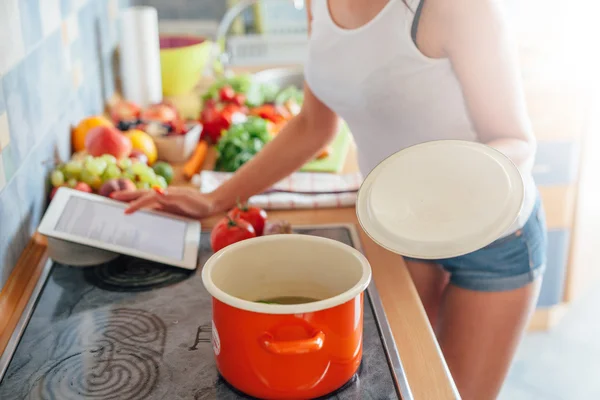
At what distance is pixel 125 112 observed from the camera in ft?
6.01

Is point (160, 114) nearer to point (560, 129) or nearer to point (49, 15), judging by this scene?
point (49, 15)

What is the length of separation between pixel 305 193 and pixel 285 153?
0.13 metres

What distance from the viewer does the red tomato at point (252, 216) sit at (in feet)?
3.72

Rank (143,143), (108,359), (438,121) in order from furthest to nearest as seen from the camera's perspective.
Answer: (143,143), (438,121), (108,359)

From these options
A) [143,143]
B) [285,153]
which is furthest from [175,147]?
[285,153]

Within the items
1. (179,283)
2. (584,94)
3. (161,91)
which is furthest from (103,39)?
(584,94)

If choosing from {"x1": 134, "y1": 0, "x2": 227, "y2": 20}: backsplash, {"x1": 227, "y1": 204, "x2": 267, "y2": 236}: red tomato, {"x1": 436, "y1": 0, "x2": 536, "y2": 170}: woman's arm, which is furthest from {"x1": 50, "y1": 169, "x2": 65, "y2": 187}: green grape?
{"x1": 134, "y1": 0, "x2": 227, "y2": 20}: backsplash

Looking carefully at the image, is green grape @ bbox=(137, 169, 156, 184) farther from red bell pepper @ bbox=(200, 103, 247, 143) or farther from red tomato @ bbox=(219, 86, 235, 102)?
red tomato @ bbox=(219, 86, 235, 102)

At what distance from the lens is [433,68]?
1.00 metres

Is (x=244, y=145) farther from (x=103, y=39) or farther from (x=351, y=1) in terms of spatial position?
(x=103, y=39)

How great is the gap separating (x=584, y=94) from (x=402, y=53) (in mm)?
1525

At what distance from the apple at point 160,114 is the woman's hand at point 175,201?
491 mm

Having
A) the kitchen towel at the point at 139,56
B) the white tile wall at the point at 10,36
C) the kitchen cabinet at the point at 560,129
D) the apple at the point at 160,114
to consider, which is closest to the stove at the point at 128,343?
the white tile wall at the point at 10,36

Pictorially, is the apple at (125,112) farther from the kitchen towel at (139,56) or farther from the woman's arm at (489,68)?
the woman's arm at (489,68)
